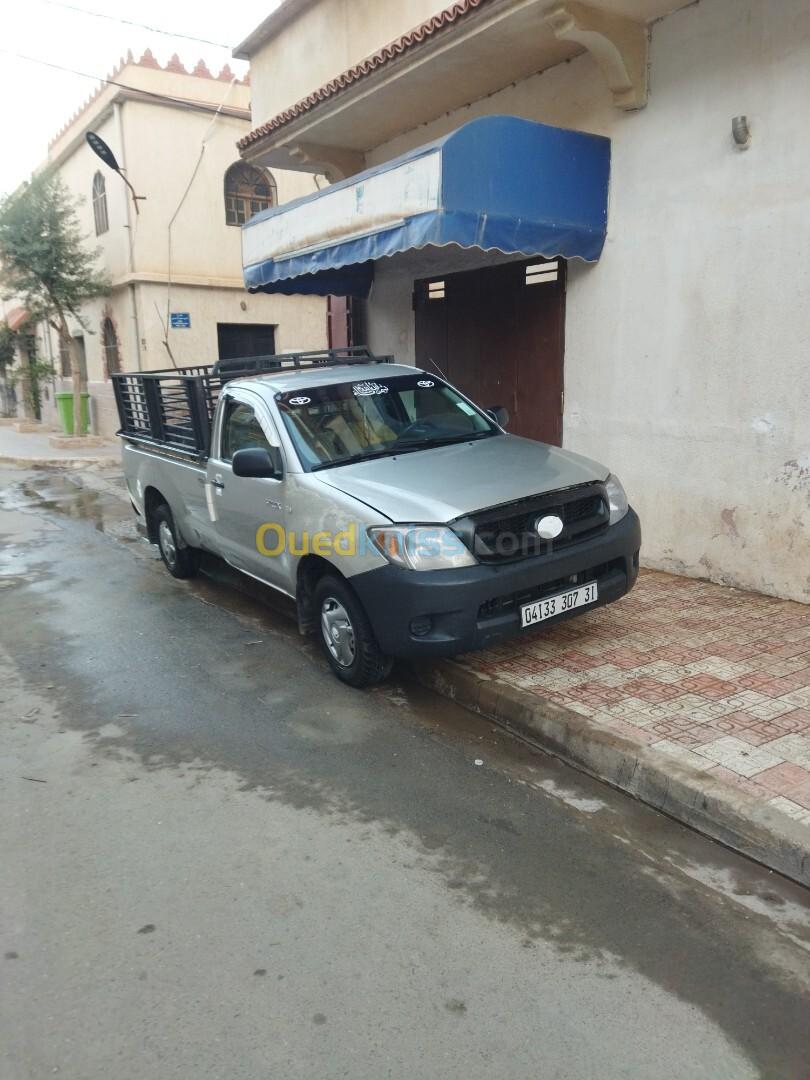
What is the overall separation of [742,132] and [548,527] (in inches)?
134

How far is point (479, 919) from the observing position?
2850mm

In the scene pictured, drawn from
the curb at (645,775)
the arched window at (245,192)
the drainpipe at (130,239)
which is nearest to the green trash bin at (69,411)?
the drainpipe at (130,239)

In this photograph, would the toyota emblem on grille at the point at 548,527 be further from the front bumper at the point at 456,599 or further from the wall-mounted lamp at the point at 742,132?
the wall-mounted lamp at the point at 742,132

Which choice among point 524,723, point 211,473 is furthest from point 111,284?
point 524,723

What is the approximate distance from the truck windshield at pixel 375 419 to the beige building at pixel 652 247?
49.4 inches

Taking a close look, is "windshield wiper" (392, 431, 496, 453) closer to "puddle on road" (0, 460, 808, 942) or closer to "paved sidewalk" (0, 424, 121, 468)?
"puddle on road" (0, 460, 808, 942)

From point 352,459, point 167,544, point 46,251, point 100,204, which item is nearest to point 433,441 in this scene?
point 352,459

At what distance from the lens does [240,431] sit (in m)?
5.84

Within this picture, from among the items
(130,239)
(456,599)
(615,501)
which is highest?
(130,239)

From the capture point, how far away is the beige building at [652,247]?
5598 mm

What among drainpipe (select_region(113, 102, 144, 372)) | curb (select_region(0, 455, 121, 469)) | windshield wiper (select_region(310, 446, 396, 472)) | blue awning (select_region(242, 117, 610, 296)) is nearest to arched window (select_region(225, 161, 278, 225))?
drainpipe (select_region(113, 102, 144, 372))

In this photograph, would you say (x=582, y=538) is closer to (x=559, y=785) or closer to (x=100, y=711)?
(x=559, y=785)

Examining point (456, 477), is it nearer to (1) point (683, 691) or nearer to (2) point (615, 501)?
(2) point (615, 501)

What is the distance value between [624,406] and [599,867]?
181 inches
